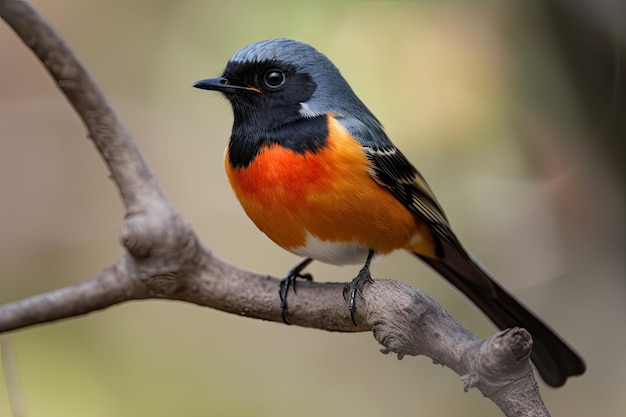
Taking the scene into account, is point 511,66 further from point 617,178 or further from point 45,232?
point 45,232

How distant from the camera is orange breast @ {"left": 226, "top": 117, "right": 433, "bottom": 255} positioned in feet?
10.4

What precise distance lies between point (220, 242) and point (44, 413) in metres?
1.88

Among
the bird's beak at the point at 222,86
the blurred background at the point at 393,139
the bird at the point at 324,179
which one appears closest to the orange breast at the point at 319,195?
the bird at the point at 324,179

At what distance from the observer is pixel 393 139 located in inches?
213

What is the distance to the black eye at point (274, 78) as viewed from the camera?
139 inches

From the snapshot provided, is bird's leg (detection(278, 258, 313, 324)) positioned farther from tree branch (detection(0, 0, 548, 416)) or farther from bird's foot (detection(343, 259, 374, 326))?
bird's foot (detection(343, 259, 374, 326))

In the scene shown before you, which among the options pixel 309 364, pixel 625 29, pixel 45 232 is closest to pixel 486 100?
pixel 625 29

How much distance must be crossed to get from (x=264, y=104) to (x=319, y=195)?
0.55 meters

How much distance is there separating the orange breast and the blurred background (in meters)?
1.40

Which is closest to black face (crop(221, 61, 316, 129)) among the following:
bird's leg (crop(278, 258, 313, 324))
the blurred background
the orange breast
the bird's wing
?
the orange breast

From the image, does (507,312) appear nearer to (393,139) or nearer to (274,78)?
(274,78)

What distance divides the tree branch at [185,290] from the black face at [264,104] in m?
0.52

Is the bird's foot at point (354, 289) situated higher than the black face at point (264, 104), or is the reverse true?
the black face at point (264, 104)

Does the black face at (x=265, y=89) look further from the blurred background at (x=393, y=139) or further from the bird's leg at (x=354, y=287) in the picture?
the blurred background at (x=393, y=139)
